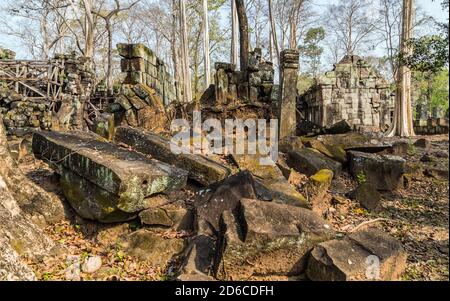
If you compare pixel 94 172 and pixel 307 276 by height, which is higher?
pixel 94 172

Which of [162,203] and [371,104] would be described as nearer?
[162,203]

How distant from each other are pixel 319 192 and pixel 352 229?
40.8 inches

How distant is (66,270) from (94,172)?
3.80 ft

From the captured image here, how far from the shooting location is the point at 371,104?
45.2 ft

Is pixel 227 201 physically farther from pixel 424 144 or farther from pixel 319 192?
pixel 424 144

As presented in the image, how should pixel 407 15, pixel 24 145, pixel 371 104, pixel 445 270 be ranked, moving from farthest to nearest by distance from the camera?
pixel 371 104, pixel 407 15, pixel 24 145, pixel 445 270

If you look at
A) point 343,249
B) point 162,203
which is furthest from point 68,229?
point 343,249

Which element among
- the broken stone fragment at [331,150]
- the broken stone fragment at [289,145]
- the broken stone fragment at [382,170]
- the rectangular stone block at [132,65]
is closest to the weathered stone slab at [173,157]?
the broken stone fragment at [289,145]

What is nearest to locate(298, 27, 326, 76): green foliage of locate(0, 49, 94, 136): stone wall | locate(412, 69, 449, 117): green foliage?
locate(412, 69, 449, 117): green foliage

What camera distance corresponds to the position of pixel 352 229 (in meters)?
4.27

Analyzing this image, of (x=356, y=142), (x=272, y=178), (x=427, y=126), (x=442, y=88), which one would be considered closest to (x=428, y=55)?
(x=442, y=88)

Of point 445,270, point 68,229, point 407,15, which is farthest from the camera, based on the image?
point 407,15
